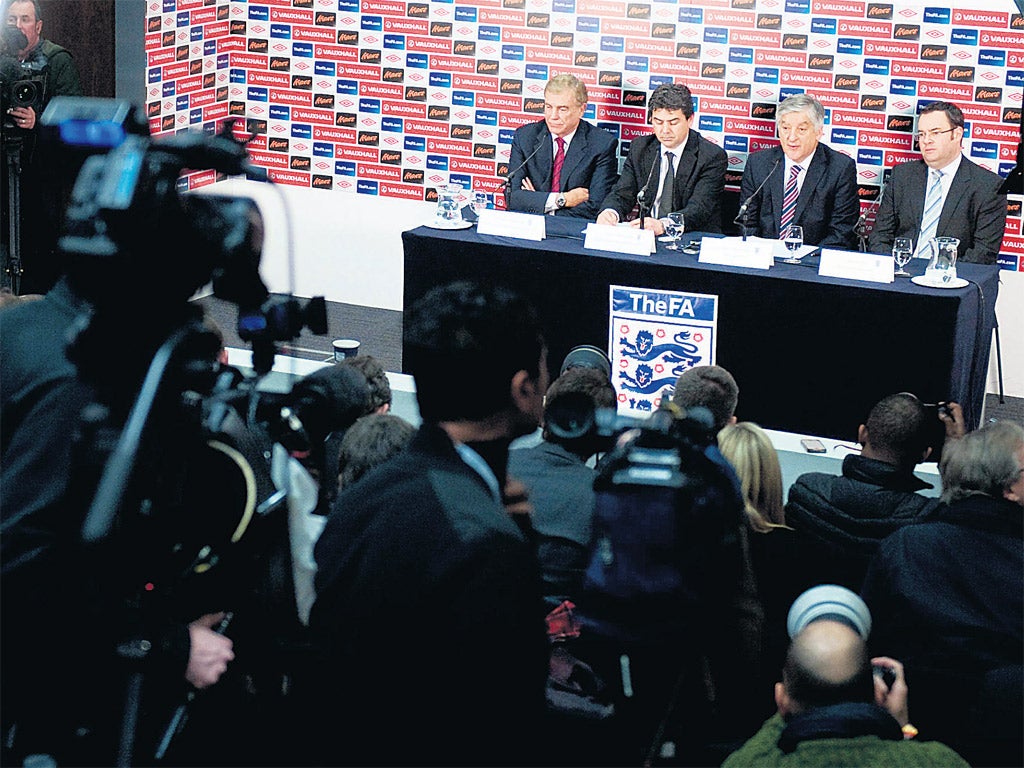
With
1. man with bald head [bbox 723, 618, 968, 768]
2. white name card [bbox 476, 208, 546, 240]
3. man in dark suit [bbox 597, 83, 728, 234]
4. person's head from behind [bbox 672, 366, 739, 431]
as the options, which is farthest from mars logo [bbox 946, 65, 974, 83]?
man with bald head [bbox 723, 618, 968, 768]

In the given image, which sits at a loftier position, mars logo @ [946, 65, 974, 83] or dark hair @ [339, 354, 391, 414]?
mars logo @ [946, 65, 974, 83]

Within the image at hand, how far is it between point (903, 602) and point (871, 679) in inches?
20.8

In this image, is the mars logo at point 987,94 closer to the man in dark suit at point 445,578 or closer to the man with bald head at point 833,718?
the man with bald head at point 833,718

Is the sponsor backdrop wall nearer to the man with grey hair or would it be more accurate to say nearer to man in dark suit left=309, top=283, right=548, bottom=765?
the man with grey hair

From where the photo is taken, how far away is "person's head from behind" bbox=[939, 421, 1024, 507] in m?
2.65

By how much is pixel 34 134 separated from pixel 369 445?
4163mm

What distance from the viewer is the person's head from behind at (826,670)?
198 centimetres

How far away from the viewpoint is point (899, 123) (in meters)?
6.39

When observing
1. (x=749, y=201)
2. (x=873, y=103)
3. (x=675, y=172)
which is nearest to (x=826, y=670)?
(x=749, y=201)

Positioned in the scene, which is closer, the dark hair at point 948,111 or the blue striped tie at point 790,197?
the dark hair at point 948,111

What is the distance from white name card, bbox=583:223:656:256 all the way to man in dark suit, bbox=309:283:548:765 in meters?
3.99

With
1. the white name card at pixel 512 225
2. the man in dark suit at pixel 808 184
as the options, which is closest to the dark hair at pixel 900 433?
the white name card at pixel 512 225

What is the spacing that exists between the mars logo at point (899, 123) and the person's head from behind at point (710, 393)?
3395 millimetres

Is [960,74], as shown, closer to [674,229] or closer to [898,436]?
[674,229]
